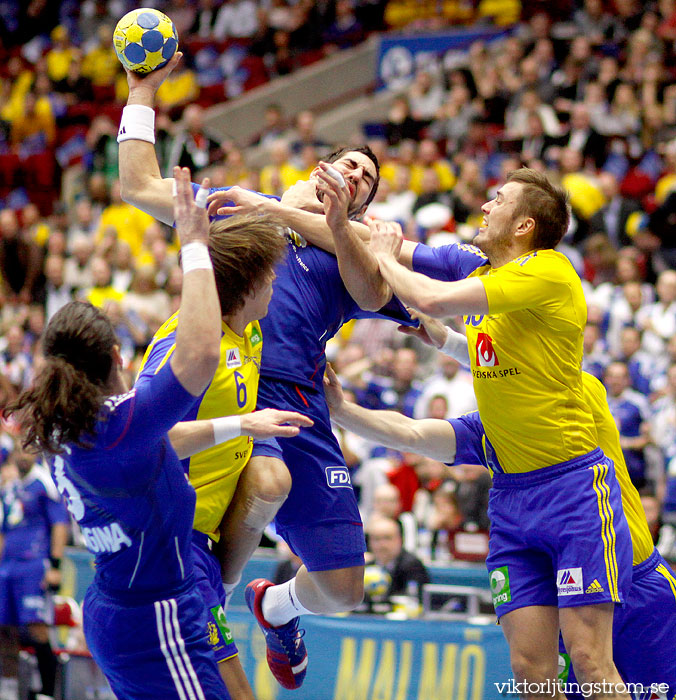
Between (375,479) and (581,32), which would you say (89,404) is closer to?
(375,479)

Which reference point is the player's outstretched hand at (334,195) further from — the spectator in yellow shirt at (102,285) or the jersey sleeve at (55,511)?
the spectator in yellow shirt at (102,285)

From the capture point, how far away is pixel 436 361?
40.8 ft

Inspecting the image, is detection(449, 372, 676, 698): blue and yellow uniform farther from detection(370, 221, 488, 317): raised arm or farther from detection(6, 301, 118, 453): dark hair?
detection(6, 301, 118, 453): dark hair

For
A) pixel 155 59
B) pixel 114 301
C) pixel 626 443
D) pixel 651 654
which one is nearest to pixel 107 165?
pixel 114 301

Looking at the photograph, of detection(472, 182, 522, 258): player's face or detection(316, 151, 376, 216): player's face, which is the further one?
detection(316, 151, 376, 216): player's face

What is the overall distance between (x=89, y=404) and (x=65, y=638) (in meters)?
7.18

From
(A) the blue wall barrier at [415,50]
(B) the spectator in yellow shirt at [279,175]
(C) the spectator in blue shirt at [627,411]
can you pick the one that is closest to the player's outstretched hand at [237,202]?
(C) the spectator in blue shirt at [627,411]

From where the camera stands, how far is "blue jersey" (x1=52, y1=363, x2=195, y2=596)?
3672mm

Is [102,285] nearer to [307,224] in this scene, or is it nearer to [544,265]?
[307,224]

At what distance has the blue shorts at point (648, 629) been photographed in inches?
206

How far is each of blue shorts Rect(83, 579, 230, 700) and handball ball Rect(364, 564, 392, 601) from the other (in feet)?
16.9

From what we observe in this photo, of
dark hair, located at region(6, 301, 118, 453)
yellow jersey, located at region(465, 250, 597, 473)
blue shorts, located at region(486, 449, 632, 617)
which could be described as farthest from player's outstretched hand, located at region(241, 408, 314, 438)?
blue shorts, located at region(486, 449, 632, 617)

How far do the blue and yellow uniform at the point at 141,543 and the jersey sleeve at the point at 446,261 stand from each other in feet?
6.87

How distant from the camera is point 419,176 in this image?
14.6 metres
